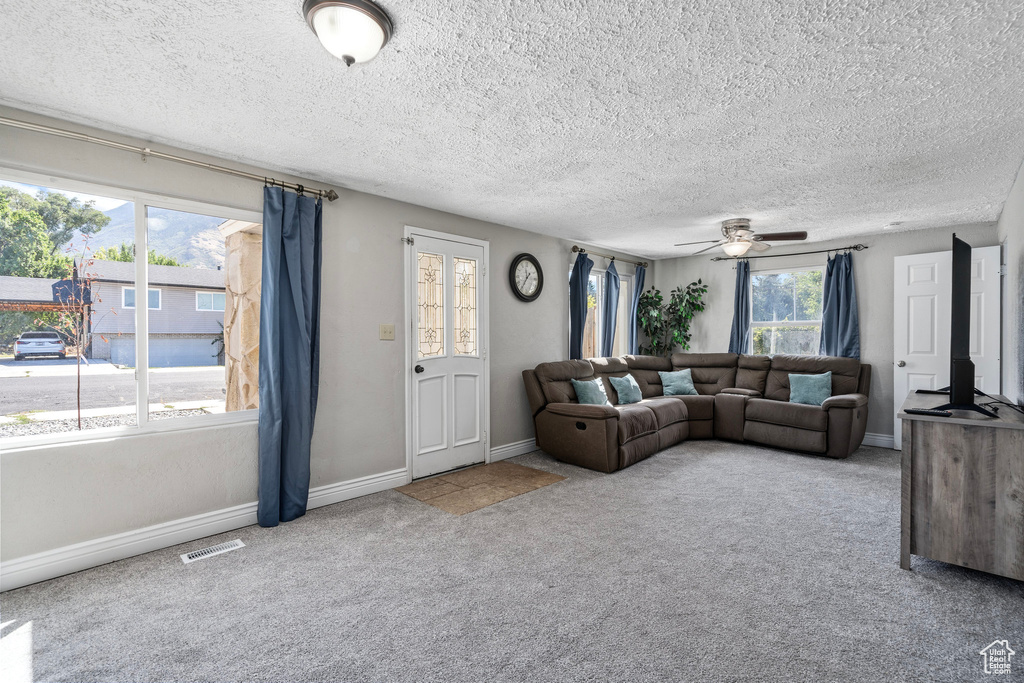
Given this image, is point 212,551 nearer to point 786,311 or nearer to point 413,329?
point 413,329

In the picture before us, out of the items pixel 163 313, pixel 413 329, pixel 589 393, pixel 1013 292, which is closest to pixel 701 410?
pixel 589 393

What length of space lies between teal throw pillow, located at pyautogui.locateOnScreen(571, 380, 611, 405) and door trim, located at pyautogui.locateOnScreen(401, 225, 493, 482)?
94 cm

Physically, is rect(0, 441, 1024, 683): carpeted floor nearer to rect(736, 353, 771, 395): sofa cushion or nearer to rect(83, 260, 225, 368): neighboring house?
rect(83, 260, 225, 368): neighboring house

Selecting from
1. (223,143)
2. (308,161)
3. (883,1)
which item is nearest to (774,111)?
(883,1)

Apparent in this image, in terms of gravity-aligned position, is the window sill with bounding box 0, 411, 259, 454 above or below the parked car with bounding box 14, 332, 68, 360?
below

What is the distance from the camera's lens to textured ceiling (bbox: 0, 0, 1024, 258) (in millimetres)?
1736

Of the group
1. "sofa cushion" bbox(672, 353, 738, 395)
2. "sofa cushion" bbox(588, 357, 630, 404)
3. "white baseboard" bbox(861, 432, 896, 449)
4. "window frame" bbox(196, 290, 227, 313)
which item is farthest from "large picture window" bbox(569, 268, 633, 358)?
"window frame" bbox(196, 290, 227, 313)

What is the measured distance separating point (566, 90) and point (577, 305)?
3646mm

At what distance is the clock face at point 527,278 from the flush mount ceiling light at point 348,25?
342 cm

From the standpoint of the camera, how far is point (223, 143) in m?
2.89

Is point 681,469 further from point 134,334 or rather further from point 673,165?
point 134,334

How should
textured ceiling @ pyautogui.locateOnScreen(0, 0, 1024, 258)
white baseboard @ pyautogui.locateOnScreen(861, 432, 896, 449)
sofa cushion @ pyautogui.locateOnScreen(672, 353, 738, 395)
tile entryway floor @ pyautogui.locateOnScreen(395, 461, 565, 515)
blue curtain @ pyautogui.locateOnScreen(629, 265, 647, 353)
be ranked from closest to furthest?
textured ceiling @ pyautogui.locateOnScreen(0, 0, 1024, 258) < tile entryway floor @ pyautogui.locateOnScreen(395, 461, 565, 515) < white baseboard @ pyautogui.locateOnScreen(861, 432, 896, 449) < sofa cushion @ pyautogui.locateOnScreen(672, 353, 738, 395) < blue curtain @ pyautogui.locateOnScreen(629, 265, 647, 353)

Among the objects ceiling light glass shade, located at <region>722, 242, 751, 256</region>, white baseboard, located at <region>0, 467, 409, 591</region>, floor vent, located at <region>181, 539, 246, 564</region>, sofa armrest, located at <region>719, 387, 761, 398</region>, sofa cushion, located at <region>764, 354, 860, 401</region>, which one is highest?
ceiling light glass shade, located at <region>722, 242, 751, 256</region>

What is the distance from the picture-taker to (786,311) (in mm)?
6203
